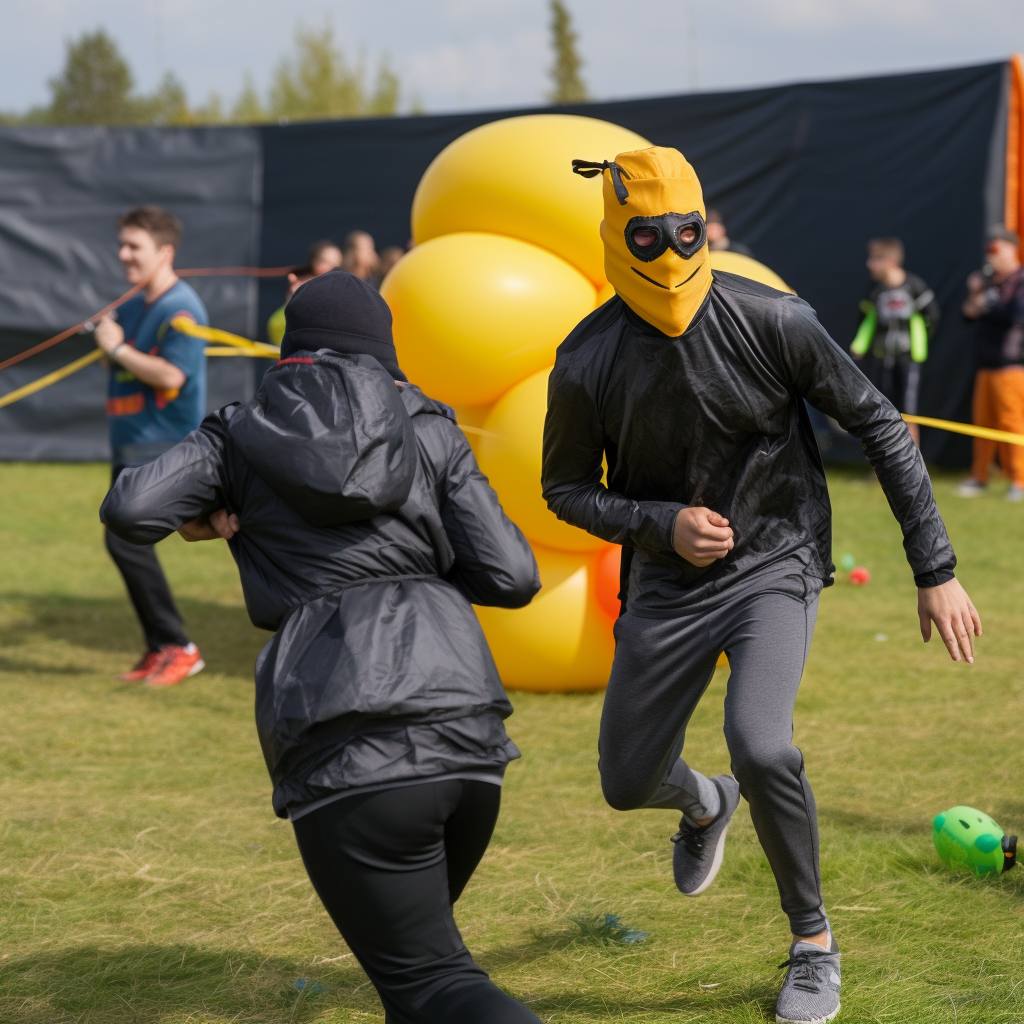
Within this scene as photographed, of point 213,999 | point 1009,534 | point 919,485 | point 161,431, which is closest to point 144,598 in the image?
point 161,431

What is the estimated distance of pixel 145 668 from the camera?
6477 mm

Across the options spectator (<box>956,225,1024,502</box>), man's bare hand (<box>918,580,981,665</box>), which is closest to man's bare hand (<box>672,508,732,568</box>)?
man's bare hand (<box>918,580,981,665</box>)

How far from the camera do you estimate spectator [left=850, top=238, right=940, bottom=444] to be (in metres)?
11.7

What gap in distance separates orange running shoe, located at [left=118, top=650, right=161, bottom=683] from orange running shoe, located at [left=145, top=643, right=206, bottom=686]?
32 millimetres

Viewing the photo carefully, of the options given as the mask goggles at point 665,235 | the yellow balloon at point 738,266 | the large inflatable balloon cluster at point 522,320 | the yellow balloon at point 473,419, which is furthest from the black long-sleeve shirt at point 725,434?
the yellow balloon at point 473,419

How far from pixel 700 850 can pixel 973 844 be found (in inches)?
37.1

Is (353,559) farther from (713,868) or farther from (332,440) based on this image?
(713,868)

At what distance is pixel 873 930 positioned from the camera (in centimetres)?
362

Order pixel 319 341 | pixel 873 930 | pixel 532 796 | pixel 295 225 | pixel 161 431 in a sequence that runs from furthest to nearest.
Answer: pixel 295 225
pixel 161 431
pixel 532 796
pixel 873 930
pixel 319 341

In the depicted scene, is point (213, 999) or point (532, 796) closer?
point (213, 999)

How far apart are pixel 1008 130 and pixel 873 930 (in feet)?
34.8

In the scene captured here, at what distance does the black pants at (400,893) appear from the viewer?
91.4 inches

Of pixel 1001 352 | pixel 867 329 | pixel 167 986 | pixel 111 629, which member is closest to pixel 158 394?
pixel 111 629

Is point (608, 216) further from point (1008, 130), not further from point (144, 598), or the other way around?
point (1008, 130)
